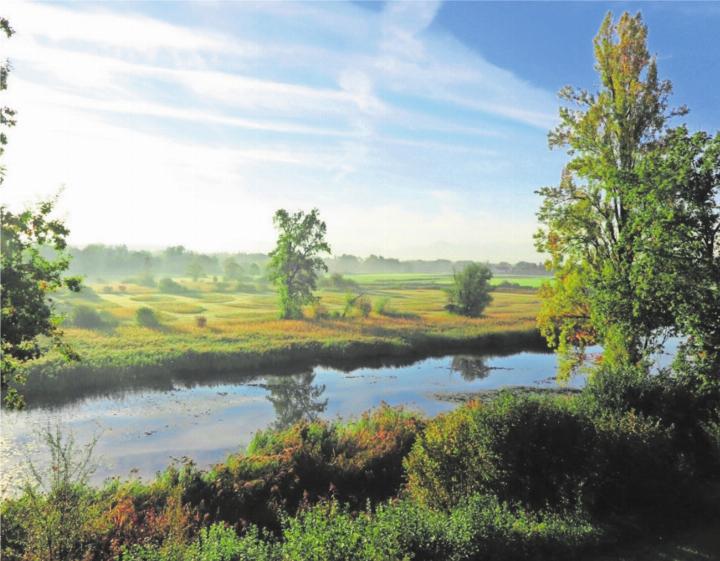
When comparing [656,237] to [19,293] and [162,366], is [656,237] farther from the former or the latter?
[162,366]

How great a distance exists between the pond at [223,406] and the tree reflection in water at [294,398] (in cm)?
6

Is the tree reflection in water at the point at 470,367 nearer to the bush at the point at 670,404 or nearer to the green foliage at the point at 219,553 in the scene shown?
the bush at the point at 670,404

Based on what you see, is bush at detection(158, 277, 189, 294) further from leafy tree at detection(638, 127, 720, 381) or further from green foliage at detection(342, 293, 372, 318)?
leafy tree at detection(638, 127, 720, 381)

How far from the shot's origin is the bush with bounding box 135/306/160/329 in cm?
5178

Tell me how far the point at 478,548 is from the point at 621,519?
14.9 ft

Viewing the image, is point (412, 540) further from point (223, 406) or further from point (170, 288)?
point (170, 288)

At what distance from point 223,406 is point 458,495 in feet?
65.9

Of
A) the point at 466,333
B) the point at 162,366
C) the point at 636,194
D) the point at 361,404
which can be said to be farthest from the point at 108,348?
the point at 636,194

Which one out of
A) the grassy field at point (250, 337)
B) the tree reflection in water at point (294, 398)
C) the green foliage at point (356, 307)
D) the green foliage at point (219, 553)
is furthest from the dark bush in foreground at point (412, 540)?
the green foliage at point (356, 307)

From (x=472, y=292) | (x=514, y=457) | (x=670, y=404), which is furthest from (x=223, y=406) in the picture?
(x=472, y=292)

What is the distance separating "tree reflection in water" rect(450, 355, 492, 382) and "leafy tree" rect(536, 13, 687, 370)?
14163 mm

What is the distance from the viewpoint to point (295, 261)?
5944 centimetres

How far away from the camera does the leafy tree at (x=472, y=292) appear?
6481 centimetres

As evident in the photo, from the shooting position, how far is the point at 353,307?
64938 mm
